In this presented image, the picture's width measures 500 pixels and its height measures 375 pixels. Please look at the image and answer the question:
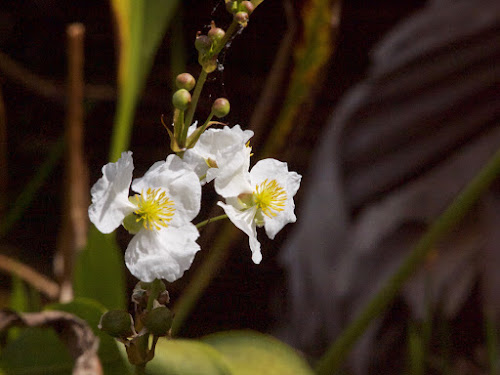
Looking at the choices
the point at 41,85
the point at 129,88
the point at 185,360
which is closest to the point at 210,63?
the point at 185,360

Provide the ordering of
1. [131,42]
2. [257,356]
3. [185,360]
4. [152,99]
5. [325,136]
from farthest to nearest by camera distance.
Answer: [152,99]
[325,136]
[131,42]
[257,356]
[185,360]

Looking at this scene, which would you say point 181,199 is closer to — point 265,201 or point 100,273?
point 265,201

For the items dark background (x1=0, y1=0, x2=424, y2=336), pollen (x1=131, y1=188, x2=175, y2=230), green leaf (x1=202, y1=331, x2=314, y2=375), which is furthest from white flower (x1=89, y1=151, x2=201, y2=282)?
dark background (x1=0, y1=0, x2=424, y2=336)

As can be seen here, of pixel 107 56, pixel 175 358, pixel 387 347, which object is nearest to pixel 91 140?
pixel 107 56

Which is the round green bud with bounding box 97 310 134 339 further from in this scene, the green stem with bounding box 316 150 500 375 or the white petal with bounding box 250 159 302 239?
the green stem with bounding box 316 150 500 375

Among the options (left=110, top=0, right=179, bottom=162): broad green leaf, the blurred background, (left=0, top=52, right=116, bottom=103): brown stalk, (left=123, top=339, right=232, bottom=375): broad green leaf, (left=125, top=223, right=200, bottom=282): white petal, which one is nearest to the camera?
(left=125, top=223, right=200, bottom=282): white petal

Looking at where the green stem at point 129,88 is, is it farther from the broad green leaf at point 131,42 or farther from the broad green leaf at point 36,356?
the broad green leaf at point 36,356
